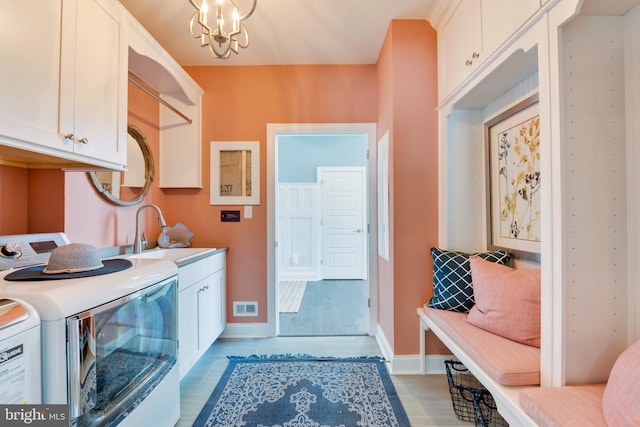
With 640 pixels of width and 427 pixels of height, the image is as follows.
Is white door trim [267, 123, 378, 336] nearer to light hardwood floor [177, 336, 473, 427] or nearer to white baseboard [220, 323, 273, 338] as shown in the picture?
white baseboard [220, 323, 273, 338]

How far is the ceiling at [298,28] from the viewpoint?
183 centimetres

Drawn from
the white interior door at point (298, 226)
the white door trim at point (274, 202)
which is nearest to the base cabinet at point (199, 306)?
the white door trim at point (274, 202)

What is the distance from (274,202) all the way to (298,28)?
1414 millimetres

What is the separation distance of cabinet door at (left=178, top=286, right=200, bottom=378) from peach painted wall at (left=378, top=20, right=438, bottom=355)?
139 centimetres

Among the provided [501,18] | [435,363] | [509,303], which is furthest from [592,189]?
[435,363]

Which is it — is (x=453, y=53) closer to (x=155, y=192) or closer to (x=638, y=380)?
(x=638, y=380)

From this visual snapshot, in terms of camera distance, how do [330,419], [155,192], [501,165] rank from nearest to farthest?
[330,419], [501,165], [155,192]

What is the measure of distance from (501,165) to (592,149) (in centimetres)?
79

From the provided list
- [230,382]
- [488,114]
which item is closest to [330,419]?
[230,382]

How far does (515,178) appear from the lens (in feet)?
5.30

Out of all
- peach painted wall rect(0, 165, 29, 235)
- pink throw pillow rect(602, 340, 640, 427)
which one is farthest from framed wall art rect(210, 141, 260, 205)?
pink throw pillow rect(602, 340, 640, 427)

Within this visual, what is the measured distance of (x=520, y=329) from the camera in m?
1.27

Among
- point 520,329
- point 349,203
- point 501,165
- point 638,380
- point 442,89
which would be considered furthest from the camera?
point 349,203

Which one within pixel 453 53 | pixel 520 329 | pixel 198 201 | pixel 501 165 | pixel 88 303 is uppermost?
pixel 453 53
